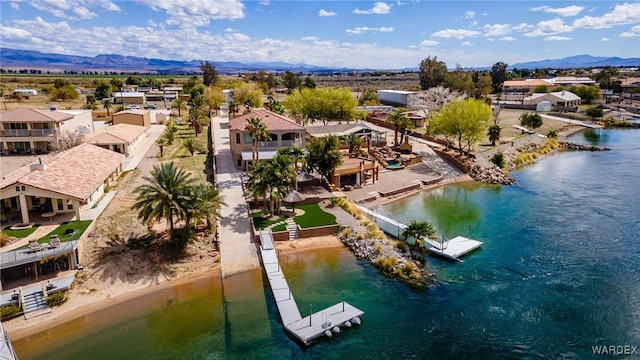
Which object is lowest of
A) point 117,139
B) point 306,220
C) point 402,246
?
point 402,246

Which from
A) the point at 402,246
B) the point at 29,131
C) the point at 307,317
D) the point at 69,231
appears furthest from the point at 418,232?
the point at 29,131

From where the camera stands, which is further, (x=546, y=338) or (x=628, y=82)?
(x=628, y=82)

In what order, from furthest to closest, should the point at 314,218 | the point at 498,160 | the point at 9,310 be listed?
the point at 498,160, the point at 314,218, the point at 9,310

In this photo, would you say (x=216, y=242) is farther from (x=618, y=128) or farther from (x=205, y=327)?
(x=618, y=128)

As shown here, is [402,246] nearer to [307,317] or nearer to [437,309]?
[437,309]

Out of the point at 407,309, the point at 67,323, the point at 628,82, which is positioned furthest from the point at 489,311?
the point at 628,82

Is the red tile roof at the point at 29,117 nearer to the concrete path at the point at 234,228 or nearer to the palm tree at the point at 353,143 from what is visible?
the concrete path at the point at 234,228

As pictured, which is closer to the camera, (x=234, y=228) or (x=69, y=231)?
(x=69, y=231)
